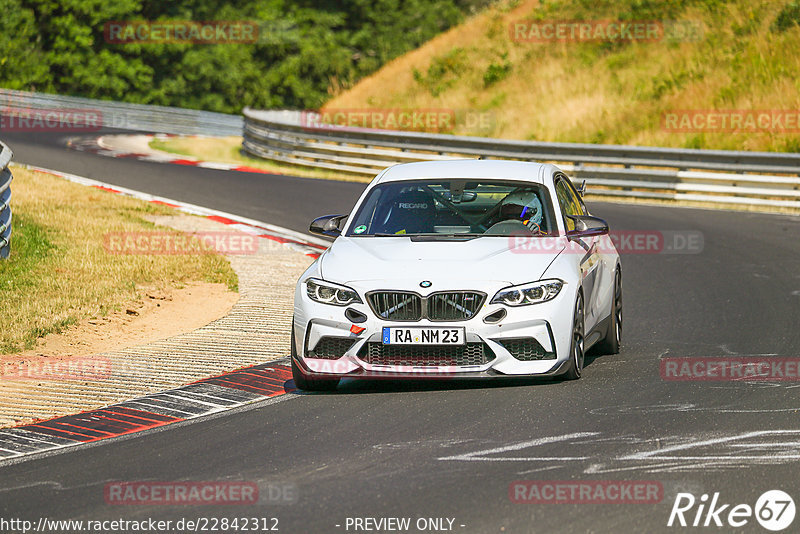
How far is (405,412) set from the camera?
7.73 m

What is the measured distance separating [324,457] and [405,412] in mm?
1146

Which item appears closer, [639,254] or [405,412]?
[405,412]

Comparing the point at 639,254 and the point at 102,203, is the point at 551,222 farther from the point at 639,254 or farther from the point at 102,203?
the point at 102,203

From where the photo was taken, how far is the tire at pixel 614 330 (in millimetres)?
9727

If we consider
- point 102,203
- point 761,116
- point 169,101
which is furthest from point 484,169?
point 169,101

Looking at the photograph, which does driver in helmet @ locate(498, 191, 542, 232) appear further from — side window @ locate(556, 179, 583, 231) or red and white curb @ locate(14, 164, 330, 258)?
red and white curb @ locate(14, 164, 330, 258)

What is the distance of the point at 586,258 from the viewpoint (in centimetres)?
909
